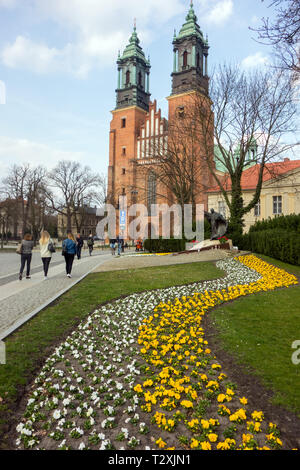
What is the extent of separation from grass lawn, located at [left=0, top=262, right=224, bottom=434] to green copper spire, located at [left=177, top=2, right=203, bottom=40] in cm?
5327

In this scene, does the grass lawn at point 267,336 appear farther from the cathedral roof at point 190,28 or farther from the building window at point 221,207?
the cathedral roof at point 190,28

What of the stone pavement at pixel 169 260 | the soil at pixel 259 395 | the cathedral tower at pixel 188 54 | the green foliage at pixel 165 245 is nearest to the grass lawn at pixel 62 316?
the soil at pixel 259 395

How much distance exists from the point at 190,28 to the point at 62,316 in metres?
60.7

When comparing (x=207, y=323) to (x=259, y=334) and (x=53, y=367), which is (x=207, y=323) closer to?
(x=259, y=334)

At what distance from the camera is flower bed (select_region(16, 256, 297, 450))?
2.89 metres

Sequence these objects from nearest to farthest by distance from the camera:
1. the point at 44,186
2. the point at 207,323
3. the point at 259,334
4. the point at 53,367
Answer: the point at 53,367 → the point at 259,334 → the point at 207,323 → the point at 44,186

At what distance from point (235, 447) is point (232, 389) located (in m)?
0.98

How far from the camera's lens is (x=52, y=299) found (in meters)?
8.19

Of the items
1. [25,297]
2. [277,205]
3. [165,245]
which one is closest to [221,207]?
[277,205]

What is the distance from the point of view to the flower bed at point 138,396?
289 centimetres

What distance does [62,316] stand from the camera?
6715 mm

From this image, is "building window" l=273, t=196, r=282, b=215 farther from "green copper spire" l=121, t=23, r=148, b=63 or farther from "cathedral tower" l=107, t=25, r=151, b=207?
"green copper spire" l=121, t=23, r=148, b=63

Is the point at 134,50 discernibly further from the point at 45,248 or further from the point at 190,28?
the point at 45,248

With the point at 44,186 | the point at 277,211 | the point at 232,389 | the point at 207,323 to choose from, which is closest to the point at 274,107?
the point at 277,211
